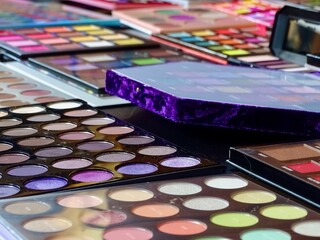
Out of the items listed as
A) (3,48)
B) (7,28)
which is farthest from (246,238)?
(7,28)

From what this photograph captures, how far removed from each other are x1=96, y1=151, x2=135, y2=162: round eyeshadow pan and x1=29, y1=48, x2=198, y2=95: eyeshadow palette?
281mm

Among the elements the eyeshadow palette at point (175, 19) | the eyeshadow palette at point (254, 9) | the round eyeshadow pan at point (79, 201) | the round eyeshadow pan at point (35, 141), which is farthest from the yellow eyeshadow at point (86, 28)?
the round eyeshadow pan at point (79, 201)

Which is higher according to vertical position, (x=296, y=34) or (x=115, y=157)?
(x=296, y=34)

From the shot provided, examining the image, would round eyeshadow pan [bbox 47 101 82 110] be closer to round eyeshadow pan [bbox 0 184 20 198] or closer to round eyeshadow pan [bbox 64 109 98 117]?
round eyeshadow pan [bbox 64 109 98 117]

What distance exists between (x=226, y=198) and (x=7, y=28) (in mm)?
1062

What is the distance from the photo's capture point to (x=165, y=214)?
0.80m

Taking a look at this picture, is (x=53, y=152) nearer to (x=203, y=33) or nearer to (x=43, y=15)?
(x=203, y=33)

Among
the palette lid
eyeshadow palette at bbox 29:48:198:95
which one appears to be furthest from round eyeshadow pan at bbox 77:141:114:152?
the palette lid

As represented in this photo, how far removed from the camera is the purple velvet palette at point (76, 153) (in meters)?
0.90

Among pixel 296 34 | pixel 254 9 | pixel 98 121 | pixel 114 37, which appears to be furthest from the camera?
pixel 254 9

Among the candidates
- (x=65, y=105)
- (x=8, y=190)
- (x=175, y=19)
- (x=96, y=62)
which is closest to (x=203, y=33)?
(x=175, y=19)

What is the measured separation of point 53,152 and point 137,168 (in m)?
0.12

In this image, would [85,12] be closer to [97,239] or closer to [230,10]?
[230,10]

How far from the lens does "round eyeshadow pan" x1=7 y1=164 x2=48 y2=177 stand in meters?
0.92
